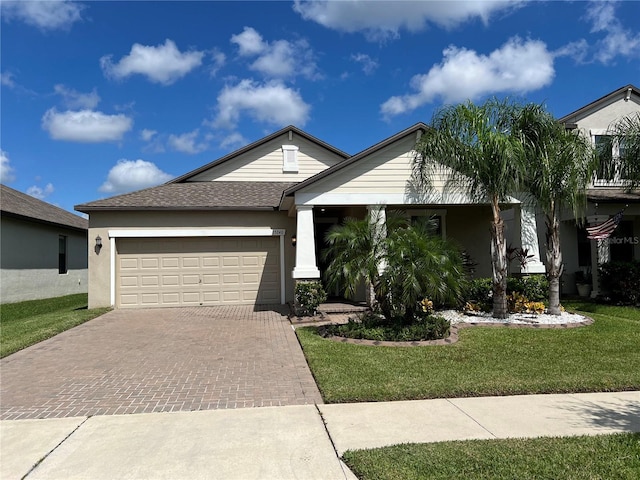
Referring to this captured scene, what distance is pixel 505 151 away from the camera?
10320 millimetres

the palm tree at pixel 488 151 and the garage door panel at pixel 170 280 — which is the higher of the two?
the palm tree at pixel 488 151

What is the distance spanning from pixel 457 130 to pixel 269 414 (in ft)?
27.7

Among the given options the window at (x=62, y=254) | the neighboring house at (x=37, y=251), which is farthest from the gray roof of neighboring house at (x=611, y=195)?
the window at (x=62, y=254)

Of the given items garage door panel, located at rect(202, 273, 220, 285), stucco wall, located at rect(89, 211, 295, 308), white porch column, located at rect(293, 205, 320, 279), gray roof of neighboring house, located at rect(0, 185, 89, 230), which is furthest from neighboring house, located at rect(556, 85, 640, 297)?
gray roof of neighboring house, located at rect(0, 185, 89, 230)

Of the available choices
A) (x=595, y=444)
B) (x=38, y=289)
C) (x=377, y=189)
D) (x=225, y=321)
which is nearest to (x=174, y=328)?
(x=225, y=321)

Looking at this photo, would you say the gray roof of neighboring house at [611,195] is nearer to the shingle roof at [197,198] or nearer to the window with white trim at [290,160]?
the shingle roof at [197,198]

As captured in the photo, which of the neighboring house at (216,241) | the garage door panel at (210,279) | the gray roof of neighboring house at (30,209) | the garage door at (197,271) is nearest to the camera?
the neighboring house at (216,241)

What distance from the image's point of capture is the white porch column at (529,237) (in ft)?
43.0

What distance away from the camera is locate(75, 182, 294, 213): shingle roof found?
47.9 ft

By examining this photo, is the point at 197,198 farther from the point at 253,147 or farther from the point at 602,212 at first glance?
the point at 602,212

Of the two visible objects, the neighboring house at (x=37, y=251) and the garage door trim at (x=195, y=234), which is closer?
the garage door trim at (x=195, y=234)

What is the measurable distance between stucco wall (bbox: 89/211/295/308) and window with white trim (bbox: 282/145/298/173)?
183 inches

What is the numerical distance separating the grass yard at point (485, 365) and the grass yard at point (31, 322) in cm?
583

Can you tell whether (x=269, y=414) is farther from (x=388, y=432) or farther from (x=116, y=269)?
(x=116, y=269)
